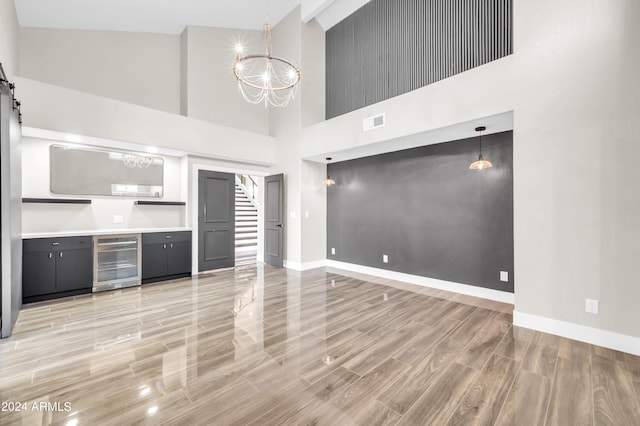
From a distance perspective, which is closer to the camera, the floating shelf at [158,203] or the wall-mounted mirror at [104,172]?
the wall-mounted mirror at [104,172]

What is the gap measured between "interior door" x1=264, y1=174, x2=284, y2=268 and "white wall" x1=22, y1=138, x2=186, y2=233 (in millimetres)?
1935

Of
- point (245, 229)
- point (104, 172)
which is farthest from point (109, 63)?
point (245, 229)

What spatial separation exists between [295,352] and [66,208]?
4.74 metres

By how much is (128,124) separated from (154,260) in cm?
246

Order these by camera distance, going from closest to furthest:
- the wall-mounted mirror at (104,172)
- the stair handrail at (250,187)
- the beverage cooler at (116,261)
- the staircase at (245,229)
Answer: the beverage cooler at (116,261)
the wall-mounted mirror at (104,172)
the staircase at (245,229)
the stair handrail at (250,187)

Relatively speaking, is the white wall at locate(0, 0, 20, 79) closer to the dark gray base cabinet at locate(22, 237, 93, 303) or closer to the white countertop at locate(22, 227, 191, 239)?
the white countertop at locate(22, 227, 191, 239)

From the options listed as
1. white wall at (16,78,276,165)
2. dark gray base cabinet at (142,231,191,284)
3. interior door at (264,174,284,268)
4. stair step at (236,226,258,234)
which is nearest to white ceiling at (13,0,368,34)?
white wall at (16,78,276,165)

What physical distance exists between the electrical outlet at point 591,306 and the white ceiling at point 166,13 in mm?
6451

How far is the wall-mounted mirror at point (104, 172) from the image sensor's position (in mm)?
4488

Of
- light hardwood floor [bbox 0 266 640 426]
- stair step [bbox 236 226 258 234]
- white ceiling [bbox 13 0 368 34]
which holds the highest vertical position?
white ceiling [bbox 13 0 368 34]

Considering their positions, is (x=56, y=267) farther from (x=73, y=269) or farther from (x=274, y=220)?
(x=274, y=220)

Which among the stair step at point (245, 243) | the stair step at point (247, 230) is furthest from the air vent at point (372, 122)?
the stair step at point (247, 230)

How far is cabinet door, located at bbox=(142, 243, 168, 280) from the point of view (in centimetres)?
484

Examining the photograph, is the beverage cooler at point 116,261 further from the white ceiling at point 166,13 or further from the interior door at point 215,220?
the white ceiling at point 166,13
